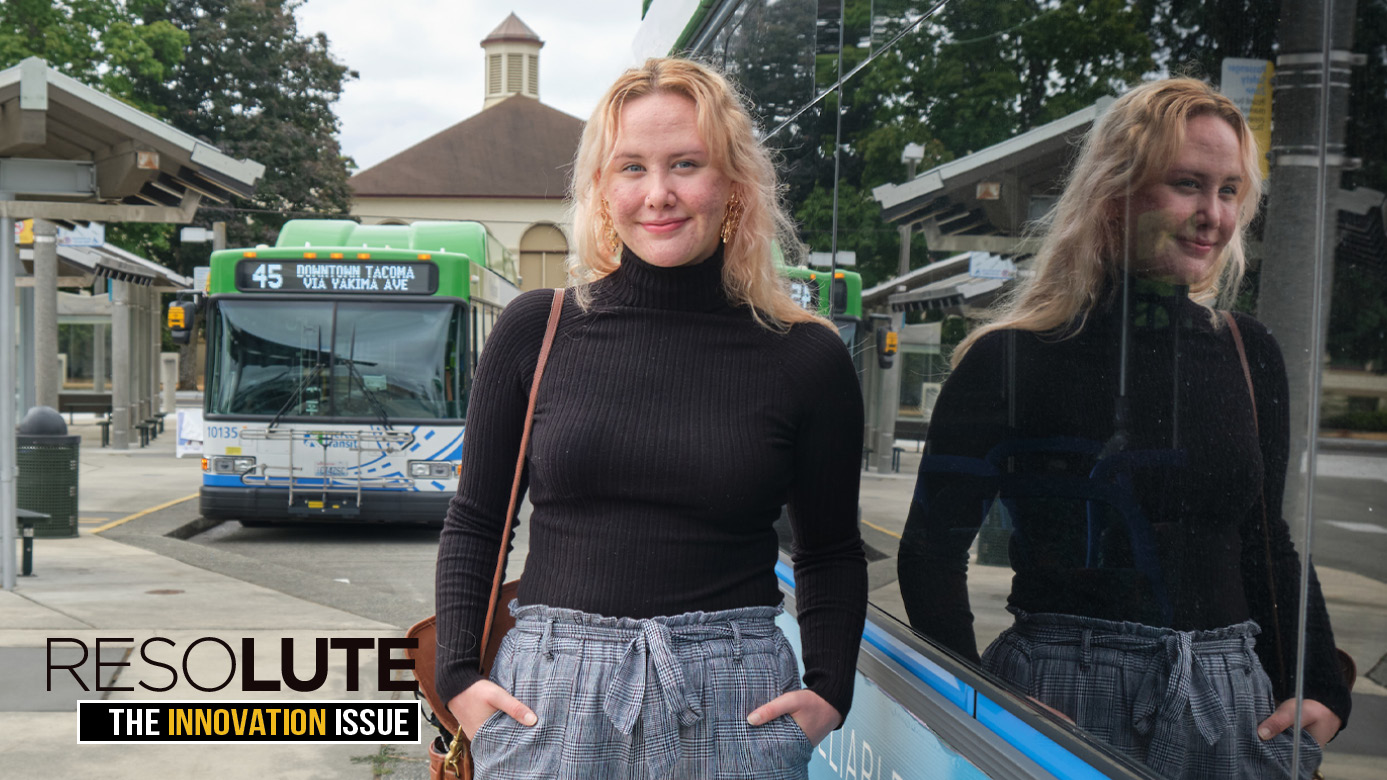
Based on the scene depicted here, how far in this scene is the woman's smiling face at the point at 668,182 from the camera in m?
2.03

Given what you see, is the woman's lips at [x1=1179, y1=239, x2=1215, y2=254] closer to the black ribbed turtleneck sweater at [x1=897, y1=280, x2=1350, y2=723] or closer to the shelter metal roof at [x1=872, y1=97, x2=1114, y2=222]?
the black ribbed turtleneck sweater at [x1=897, y1=280, x2=1350, y2=723]

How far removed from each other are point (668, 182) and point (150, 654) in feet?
17.5

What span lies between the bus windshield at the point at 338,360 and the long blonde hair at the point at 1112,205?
10.2m

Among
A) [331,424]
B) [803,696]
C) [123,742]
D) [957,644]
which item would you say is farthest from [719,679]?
[331,424]

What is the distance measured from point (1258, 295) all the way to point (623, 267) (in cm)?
102

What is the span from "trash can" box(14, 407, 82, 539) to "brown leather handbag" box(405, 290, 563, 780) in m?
9.43

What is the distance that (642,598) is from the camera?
1916 millimetres

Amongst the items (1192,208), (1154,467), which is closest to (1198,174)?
(1192,208)

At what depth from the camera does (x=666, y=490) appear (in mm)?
1914

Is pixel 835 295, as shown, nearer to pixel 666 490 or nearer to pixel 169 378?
pixel 666 490

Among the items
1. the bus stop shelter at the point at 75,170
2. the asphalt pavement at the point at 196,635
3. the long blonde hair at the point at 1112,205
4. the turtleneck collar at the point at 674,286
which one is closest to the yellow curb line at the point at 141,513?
the asphalt pavement at the point at 196,635

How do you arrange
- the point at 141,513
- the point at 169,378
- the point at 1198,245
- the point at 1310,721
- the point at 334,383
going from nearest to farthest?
1. the point at 1310,721
2. the point at 1198,245
3. the point at 334,383
4. the point at 141,513
5. the point at 169,378

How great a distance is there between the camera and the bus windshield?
11672mm

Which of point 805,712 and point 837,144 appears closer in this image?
point 805,712
